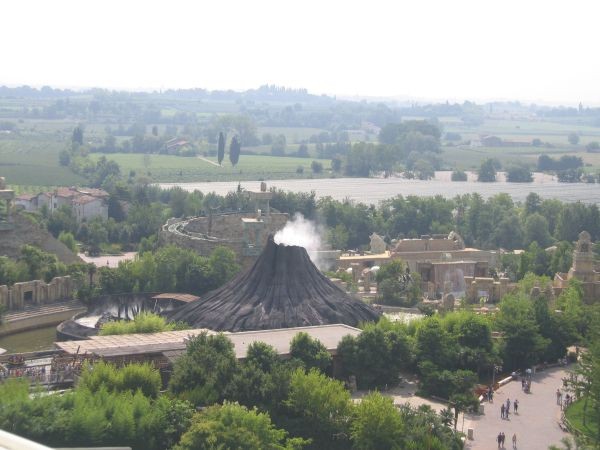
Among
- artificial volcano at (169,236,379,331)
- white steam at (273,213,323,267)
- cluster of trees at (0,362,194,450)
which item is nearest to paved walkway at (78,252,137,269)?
white steam at (273,213,323,267)

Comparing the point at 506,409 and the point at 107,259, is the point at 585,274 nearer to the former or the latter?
the point at 506,409

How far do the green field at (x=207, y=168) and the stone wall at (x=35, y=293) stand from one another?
2216 inches

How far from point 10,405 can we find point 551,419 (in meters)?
14.6

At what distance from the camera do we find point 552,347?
4269 centimetres

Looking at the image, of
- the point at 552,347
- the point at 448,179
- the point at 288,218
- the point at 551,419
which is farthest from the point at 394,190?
the point at 551,419

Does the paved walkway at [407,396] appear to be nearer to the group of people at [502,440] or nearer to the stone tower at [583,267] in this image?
the group of people at [502,440]

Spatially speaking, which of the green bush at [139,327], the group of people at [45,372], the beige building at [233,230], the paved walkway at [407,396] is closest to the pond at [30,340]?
the green bush at [139,327]

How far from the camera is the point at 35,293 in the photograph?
51719mm

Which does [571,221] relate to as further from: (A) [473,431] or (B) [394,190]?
(A) [473,431]

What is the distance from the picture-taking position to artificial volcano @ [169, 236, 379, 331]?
136 ft

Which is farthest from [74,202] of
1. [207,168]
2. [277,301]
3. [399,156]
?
[399,156]

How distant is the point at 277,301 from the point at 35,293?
13.1 metres

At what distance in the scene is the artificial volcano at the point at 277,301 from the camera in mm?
41562

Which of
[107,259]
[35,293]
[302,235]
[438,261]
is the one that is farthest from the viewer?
[107,259]
